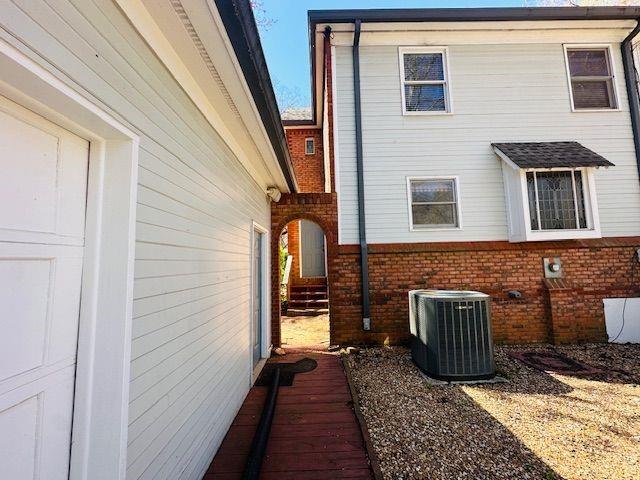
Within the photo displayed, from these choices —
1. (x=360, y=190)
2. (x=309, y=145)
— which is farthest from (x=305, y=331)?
(x=309, y=145)

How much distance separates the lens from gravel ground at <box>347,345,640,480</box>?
2343mm

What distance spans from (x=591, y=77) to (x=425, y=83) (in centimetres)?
343

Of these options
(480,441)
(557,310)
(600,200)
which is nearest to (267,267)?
(480,441)

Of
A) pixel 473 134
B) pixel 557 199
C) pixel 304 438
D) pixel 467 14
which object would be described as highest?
pixel 467 14

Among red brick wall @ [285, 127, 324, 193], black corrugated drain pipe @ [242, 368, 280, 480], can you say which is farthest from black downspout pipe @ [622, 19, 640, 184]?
black corrugated drain pipe @ [242, 368, 280, 480]

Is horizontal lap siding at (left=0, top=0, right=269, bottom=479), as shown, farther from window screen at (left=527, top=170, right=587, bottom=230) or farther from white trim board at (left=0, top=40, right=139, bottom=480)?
window screen at (left=527, top=170, right=587, bottom=230)

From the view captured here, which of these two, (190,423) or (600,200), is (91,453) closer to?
(190,423)

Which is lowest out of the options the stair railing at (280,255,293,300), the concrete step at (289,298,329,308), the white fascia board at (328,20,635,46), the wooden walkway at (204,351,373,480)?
the wooden walkway at (204,351,373,480)

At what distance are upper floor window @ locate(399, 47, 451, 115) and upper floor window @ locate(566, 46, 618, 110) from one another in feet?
8.50

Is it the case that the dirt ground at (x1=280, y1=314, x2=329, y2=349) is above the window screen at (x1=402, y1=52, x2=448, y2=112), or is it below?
below

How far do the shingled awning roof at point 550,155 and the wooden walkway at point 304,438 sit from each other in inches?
194

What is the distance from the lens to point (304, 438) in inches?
110

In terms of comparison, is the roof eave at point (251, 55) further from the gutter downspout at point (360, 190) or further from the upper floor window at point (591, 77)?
the upper floor window at point (591, 77)

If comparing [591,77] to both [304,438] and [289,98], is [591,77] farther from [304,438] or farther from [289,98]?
[289,98]
